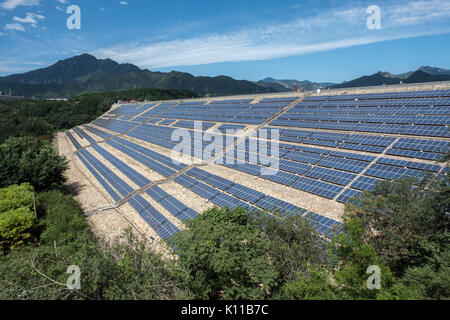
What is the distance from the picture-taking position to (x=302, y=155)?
27031 millimetres

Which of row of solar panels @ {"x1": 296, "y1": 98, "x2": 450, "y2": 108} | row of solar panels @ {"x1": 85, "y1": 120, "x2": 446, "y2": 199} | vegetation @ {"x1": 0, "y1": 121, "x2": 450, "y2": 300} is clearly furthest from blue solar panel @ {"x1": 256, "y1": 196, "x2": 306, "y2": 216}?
row of solar panels @ {"x1": 296, "y1": 98, "x2": 450, "y2": 108}

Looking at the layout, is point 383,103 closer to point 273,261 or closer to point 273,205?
point 273,205

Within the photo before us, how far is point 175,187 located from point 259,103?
29.5 m

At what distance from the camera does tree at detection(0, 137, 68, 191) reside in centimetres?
2925

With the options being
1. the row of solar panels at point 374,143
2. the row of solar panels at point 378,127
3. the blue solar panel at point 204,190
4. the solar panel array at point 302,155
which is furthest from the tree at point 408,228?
the blue solar panel at point 204,190

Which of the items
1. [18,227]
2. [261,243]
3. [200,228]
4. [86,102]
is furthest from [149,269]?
[86,102]

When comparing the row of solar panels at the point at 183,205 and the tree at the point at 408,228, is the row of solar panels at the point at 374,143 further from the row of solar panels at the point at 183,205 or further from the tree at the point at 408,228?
the row of solar panels at the point at 183,205

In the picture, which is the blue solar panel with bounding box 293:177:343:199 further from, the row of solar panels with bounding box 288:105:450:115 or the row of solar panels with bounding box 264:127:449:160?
the row of solar panels with bounding box 288:105:450:115

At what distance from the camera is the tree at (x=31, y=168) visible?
29250mm

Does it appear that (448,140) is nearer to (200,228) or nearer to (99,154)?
(200,228)

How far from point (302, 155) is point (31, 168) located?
114ft

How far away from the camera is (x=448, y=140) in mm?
20422

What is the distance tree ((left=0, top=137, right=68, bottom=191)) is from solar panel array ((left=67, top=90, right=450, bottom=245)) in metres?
6.00

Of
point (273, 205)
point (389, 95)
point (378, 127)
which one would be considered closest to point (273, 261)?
point (273, 205)
